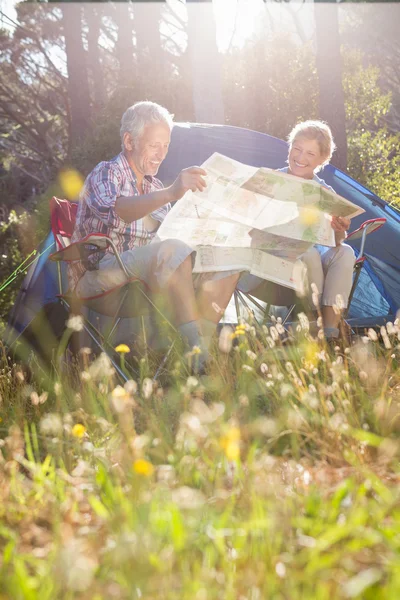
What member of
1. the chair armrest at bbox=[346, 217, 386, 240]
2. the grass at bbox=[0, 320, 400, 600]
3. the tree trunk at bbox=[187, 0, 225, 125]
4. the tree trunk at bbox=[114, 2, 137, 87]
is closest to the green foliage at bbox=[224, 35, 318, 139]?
the tree trunk at bbox=[187, 0, 225, 125]

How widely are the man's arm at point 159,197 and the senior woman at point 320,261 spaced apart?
66 centimetres

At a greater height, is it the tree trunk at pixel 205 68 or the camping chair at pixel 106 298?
the tree trunk at pixel 205 68

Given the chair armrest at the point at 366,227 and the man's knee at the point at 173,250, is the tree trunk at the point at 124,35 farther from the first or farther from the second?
the man's knee at the point at 173,250

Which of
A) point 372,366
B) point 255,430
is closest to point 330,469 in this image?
point 255,430

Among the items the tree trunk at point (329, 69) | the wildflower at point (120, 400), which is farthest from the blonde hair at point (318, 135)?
the tree trunk at point (329, 69)

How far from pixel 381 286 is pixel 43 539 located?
119 inches

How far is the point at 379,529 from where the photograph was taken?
1.16m

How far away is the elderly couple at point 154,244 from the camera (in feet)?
8.58

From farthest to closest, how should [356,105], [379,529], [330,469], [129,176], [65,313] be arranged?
1. [356,105]
2. [65,313]
3. [129,176]
4. [330,469]
5. [379,529]

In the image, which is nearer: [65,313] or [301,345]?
[301,345]

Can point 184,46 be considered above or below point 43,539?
above

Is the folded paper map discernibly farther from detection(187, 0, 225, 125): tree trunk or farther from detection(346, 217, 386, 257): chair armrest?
detection(187, 0, 225, 125): tree trunk

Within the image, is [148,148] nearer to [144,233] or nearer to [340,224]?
[144,233]

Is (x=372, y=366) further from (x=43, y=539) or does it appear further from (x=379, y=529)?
(x=43, y=539)
